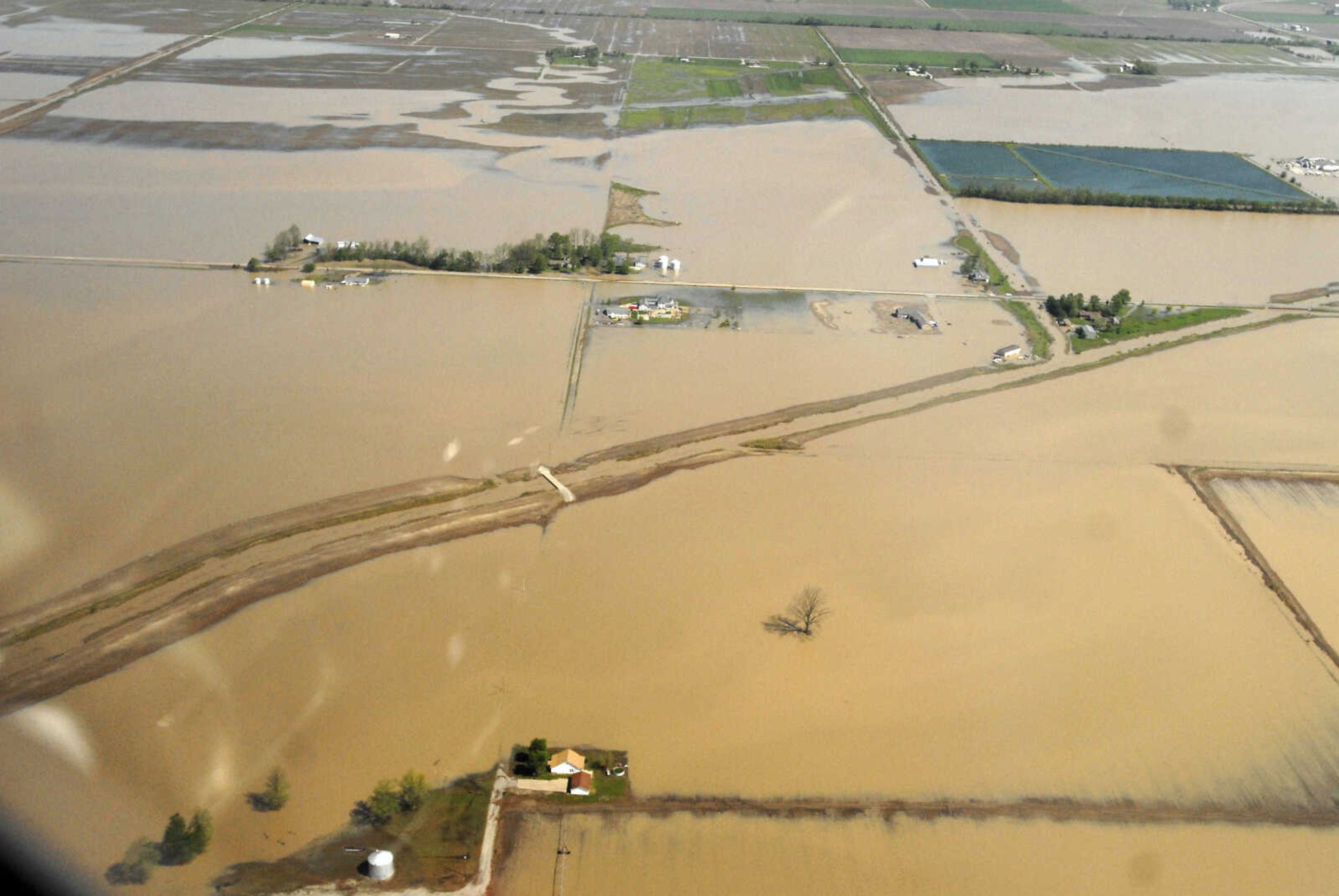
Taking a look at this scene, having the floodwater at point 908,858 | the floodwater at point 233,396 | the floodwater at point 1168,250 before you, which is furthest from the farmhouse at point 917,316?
the floodwater at point 908,858

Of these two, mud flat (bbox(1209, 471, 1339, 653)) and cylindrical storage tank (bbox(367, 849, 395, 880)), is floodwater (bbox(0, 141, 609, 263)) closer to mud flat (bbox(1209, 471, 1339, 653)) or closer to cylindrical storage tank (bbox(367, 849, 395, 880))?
mud flat (bbox(1209, 471, 1339, 653))

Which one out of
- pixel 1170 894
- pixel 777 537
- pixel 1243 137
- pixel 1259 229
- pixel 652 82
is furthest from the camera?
pixel 652 82

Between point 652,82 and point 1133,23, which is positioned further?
point 1133,23

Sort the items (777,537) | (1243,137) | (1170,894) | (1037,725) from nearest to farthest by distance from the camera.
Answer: (1170,894) → (1037,725) → (777,537) → (1243,137)

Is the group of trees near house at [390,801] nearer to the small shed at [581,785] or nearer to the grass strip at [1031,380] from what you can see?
the small shed at [581,785]

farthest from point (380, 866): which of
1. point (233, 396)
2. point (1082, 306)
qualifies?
point (1082, 306)

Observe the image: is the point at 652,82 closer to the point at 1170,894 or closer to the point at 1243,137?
the point at 1243,137

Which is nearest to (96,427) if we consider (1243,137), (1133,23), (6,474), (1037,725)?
(6,474)
